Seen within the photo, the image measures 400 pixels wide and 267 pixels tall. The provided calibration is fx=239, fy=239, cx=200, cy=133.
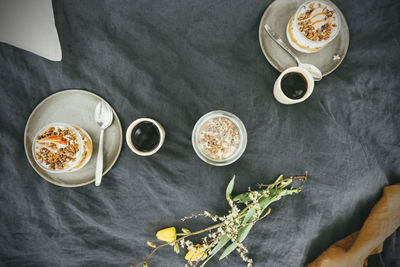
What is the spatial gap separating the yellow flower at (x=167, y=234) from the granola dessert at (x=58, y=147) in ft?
1.12

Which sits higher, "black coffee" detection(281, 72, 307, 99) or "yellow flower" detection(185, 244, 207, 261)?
"black coffee" detection(281, 72, 307, 99)

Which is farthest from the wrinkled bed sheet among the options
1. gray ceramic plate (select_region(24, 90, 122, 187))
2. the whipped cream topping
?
the whipped cream topping

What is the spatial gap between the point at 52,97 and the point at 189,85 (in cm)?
45

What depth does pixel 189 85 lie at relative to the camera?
81 centimetres

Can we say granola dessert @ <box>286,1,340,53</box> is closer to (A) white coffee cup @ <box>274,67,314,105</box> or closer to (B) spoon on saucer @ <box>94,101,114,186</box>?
(A) white coffee cup @ <box>274,67,314,105</box>

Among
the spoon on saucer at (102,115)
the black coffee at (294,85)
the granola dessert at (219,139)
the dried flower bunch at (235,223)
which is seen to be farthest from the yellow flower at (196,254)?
the black coffee at (294,85)

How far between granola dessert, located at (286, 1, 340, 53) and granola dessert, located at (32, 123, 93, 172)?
2.42 feet

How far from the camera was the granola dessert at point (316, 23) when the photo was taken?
70cm

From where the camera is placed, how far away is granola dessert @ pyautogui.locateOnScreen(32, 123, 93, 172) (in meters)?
0.70

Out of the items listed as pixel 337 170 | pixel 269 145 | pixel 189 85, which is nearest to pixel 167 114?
pixel 189 85

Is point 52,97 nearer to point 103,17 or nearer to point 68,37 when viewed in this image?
point 68,37

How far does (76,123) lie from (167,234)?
468mm

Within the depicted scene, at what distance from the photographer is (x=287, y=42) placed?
78 centimetres

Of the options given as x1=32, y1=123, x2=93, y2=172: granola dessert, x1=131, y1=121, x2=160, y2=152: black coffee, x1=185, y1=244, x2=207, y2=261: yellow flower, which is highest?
x1=32, y1=123, x2=93, y2=172: granola dessert
